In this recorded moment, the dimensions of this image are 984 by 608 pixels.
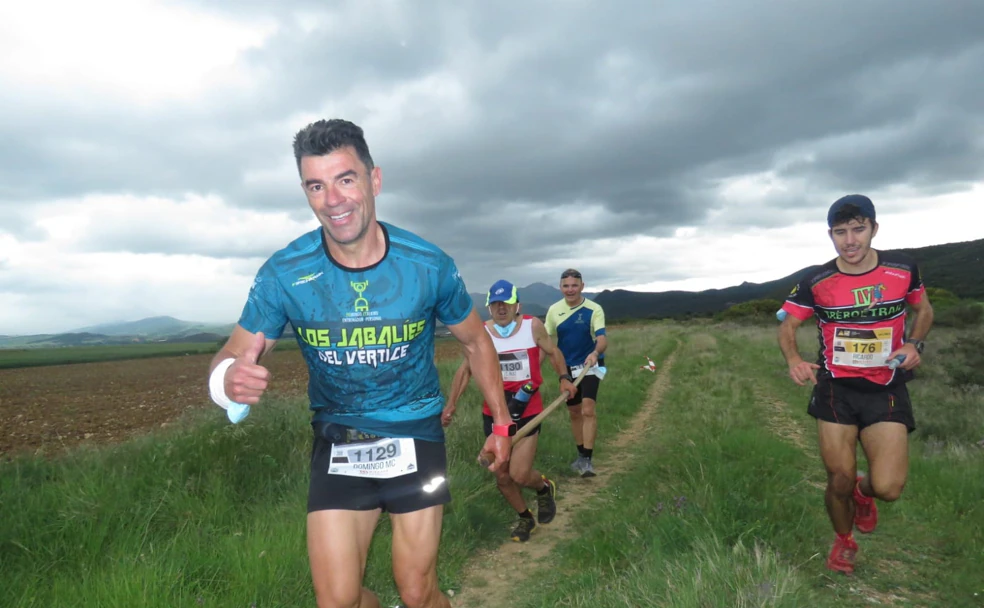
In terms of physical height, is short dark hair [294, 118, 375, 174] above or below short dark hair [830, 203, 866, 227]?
above

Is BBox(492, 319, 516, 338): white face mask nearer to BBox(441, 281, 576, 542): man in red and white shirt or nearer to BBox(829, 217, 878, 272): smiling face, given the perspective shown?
BBox(441, 281, 576, 542): man in red and white shirt

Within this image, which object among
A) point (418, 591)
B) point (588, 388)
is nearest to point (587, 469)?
point (588, 388)

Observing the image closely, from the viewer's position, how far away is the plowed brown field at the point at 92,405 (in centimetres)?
Answer: 1335

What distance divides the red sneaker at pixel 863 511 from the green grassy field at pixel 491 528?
10.0 inches

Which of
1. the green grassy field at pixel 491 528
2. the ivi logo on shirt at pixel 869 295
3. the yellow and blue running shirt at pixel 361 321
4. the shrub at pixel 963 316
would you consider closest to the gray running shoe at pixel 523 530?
the green grassy field at pixel 491 528

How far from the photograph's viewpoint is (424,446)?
3143 millimetres

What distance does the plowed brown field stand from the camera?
13352 millimetres

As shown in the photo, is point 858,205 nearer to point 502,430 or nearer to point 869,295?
point 869,295

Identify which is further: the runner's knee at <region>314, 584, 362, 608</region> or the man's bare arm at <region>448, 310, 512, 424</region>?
the man's bare arm at <region>448, 310, 512, 424</region>

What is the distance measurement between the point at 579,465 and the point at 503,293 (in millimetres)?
2933

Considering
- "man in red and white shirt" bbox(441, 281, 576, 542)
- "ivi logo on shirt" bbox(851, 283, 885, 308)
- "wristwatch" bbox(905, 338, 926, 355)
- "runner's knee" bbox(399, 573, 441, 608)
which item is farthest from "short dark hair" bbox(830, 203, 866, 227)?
"runner's knee" bbox(399, 573, 441, 608)

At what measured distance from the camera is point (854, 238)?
4.45 metres

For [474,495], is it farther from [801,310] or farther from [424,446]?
[801,310]

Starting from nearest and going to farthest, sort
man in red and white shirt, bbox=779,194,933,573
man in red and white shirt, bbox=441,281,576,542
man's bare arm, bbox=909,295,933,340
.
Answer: man in red and white shirt, bbox=779,194,933,573, man's bare arm, bbox=909,295,933,340, man in red and white shirt, bbox=441,281,576,542
